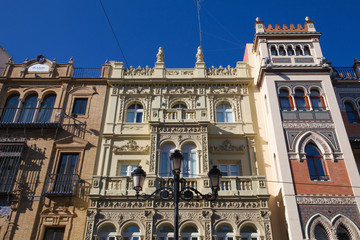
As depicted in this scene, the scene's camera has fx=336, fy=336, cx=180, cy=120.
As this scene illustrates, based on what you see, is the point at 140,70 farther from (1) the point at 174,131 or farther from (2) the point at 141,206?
(2) the point at 141,206

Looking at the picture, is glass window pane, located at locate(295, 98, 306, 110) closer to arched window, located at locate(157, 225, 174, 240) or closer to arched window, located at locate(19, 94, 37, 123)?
arched window, located at locate(157, 225, 174, 240)

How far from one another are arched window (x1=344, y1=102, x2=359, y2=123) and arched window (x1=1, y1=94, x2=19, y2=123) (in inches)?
749

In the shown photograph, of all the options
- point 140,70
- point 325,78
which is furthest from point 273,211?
point 140,70

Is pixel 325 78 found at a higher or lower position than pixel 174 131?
higher

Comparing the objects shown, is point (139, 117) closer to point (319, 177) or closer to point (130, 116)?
point (130, 116)

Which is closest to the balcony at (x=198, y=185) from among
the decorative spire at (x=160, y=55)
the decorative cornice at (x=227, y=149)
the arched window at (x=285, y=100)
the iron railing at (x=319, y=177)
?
the decorative cornice at (x=227, y=149)

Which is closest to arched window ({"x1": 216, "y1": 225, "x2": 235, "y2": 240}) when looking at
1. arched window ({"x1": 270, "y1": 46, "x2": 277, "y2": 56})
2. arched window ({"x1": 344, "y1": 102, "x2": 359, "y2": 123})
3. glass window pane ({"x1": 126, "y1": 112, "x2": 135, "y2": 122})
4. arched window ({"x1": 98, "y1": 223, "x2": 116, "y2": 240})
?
arched window ({"x1": 98, "y1": 223, "x2": 116, "y2": 240})

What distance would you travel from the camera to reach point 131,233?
14.8 metres

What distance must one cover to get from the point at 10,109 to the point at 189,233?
41.7 feet

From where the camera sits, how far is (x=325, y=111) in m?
17.6

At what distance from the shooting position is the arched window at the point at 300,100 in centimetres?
1794

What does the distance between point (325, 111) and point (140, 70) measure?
11074mm

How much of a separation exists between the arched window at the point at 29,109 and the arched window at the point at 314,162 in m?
15.0

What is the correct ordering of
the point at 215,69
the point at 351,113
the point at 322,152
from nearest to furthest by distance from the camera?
the point at 322,152
the point at 351,113
the point at 215,69
